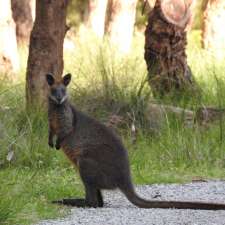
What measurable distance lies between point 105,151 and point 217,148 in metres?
3.65

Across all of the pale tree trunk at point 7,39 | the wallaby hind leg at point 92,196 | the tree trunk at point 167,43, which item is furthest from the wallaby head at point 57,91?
the pale tree trunk at point 7,39

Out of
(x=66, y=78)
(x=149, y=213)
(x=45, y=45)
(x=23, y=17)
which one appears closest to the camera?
(x=149, y=213)

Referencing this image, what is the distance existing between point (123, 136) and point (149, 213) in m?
4.55

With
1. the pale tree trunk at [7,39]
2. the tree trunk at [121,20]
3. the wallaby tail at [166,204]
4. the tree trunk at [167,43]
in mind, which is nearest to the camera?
the wallaby tail at [166,204]

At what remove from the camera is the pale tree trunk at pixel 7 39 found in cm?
2036

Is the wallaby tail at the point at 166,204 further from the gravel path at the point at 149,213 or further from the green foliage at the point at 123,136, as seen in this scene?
the green foliage at the point at 123,136

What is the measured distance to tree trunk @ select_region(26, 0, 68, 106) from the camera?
42.8 feet

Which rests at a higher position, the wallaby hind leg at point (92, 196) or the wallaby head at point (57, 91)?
the wallaby head at point (57, 91)

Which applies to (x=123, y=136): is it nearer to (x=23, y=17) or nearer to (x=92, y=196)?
(x=92, y=196)

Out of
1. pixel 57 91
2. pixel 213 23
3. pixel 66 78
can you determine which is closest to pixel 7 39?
pixel 213 23

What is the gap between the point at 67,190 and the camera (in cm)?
967

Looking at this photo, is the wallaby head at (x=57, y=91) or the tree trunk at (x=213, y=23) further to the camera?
the tree trunk at (x=213, y=23)

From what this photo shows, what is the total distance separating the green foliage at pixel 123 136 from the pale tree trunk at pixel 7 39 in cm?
447

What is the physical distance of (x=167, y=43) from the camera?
15.5 m
